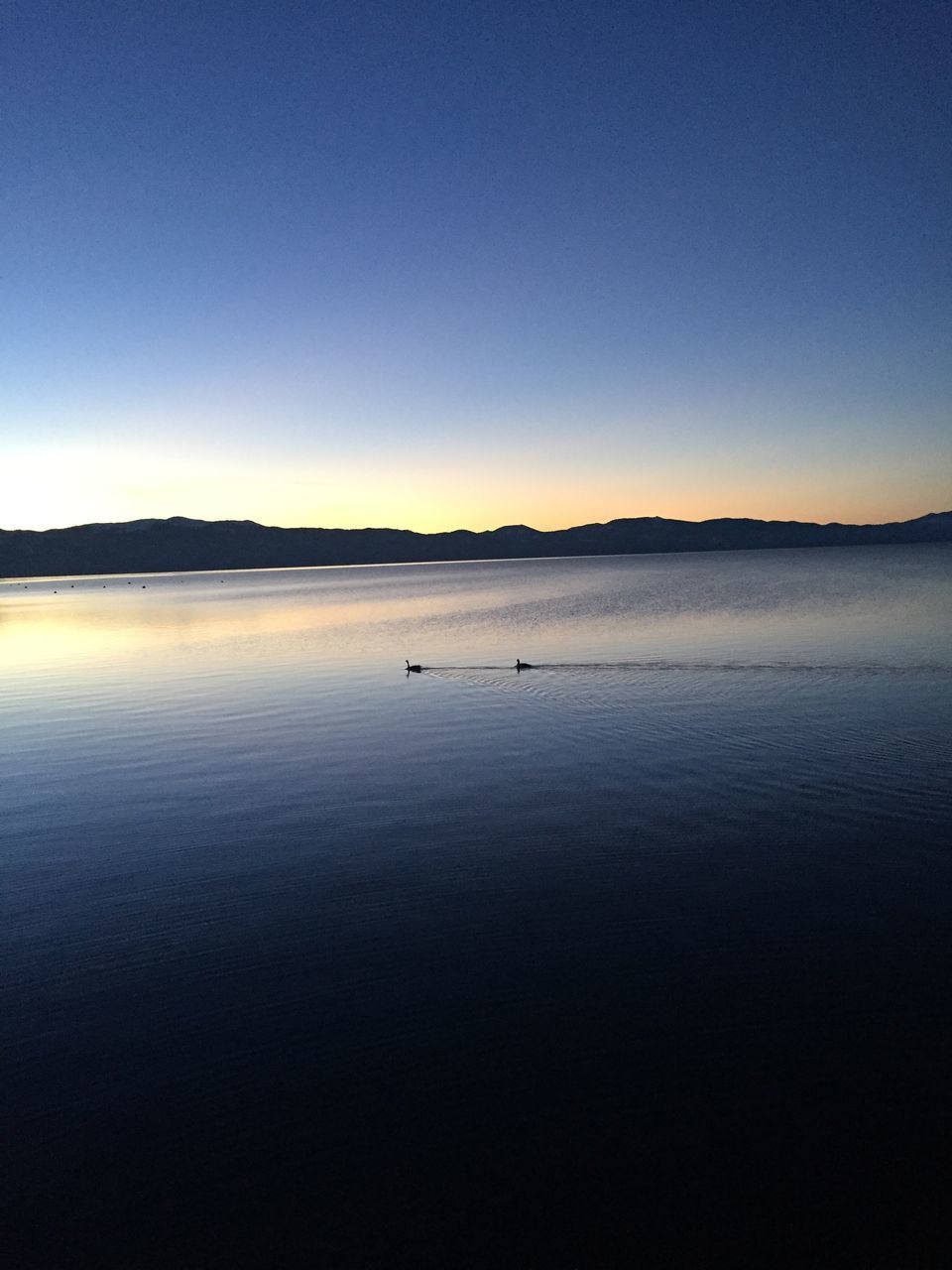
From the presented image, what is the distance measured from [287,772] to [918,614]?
56.5 metres

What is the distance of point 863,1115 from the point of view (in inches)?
304

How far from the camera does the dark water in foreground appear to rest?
6805 millimetres

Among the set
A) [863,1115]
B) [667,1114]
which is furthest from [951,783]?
[667,1114]

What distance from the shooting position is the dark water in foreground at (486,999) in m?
6.80

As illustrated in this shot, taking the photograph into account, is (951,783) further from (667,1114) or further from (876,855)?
(667,1114)

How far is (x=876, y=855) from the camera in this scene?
14047 mm

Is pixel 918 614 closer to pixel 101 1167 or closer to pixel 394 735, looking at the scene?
pixel 394 735

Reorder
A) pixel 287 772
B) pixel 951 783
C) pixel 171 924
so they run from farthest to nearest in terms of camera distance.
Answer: pixel 287 772
pixel 951 783
pixel 171 924

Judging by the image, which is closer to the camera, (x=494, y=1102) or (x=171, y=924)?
(x=494, y=1102)

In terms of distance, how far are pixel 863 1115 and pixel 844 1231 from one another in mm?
1504

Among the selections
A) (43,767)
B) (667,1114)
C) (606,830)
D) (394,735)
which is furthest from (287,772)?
(667,1114)

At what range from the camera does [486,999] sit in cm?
1003

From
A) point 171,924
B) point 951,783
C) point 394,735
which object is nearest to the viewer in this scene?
point 171,924

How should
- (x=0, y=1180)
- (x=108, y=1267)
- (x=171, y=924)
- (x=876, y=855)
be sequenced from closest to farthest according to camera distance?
(x=108, y=1267) → (x=0, y=1180) → (x=171, y=924) → (x=876, y=855)
